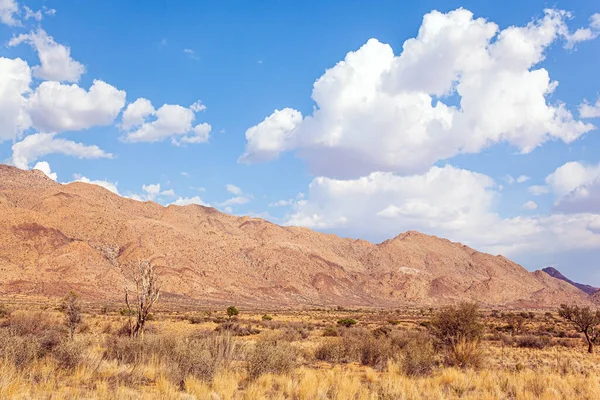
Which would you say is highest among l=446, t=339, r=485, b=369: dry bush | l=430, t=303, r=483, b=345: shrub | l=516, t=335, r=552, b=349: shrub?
l=430, t=303, r=483, b=345: shrub

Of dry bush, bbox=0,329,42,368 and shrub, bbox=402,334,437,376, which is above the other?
dry bush, bbox=0,329,42,368

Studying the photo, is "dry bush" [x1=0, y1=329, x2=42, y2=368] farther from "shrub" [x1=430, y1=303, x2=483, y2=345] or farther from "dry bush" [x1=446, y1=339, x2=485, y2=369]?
"shrub" [x1=430, y1=303, x2=483, y2=345]

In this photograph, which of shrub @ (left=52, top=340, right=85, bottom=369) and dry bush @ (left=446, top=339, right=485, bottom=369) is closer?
shrub @ (left=52, top=340, right=85, bottom=369)

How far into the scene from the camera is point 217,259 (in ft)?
423

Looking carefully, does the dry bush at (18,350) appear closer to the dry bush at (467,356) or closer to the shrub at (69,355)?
the shrub at (69,355)

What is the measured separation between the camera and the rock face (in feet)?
324

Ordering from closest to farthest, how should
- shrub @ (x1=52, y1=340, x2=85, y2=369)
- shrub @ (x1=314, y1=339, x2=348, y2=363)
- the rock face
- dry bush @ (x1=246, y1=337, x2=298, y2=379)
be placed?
shrub @ (x1=52, y1=340, x2=85, y2=369)
dry bush @ (x1=246, y1=337, x2=298, y2=379)
shrub @ (x1=314, y1=339, x2=348, y2=363)
the rock face

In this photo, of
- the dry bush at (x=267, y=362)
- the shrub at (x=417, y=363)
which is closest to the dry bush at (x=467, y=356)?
the shrub at (x=417, y=363)

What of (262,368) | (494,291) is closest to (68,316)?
(262,368)

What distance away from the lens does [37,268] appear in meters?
94.1

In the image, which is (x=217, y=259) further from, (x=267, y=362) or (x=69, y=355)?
(x=69, y=355)

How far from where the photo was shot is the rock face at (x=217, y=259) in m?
98.8

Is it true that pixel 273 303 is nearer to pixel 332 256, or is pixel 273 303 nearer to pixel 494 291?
pixel 332 256

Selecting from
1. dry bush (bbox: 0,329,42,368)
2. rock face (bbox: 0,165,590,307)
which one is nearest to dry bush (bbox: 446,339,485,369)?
dry bush (bbox: 0,329,42,368)
